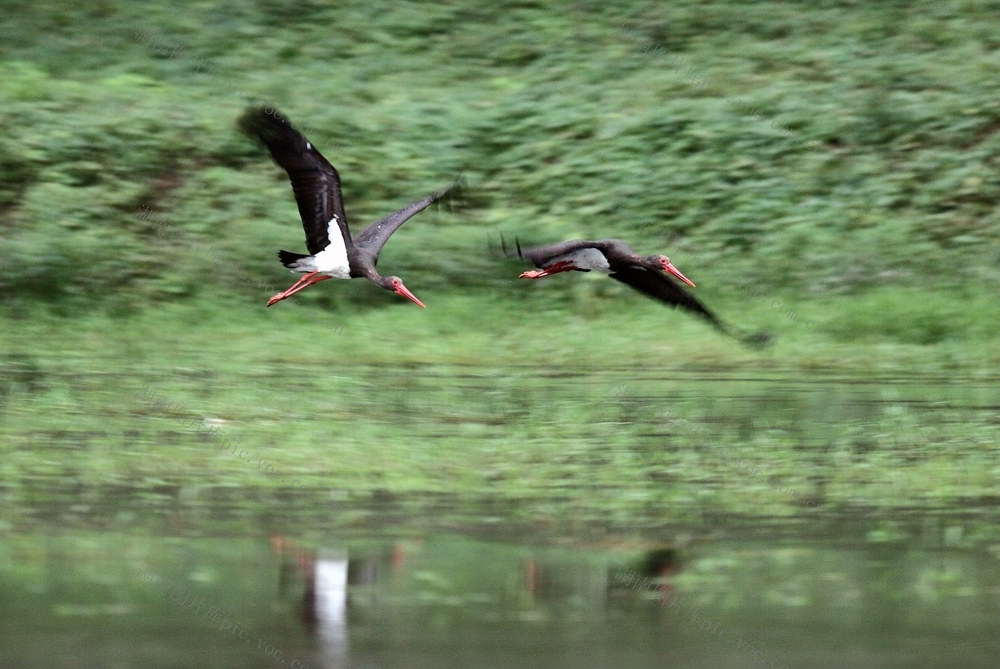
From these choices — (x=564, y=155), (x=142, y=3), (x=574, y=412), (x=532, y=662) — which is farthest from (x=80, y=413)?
(x=142, y=3)

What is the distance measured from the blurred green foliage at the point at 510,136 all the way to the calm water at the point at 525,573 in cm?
363

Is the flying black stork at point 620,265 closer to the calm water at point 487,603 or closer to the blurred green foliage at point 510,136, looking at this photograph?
the blurred green foliage at point 510,136

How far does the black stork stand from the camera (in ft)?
25.2

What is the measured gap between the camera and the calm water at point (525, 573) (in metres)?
4.49

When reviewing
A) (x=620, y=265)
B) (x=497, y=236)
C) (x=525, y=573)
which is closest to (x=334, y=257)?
(x=620, y=265)

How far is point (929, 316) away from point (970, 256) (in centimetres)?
97

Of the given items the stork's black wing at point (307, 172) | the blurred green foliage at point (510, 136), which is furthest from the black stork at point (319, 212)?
the blurred green foliage at point (510, 136)

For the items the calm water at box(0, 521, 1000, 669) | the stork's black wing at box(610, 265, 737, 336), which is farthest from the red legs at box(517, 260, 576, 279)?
the calm water at box(0, 521, 1000, 669)

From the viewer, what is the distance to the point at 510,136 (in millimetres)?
12016

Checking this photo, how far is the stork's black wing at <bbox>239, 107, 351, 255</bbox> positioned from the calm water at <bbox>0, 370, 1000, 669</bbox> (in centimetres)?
182

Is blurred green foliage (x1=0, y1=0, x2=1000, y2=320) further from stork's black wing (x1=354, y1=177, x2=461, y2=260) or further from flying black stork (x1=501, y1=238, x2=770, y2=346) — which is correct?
flying black stork (x1=501, y1=238, x2=770, y2=346)

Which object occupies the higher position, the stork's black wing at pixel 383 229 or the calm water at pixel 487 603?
the calm water at pixel 487 603

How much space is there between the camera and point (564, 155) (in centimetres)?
1178

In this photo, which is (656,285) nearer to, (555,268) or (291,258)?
(555,268)
